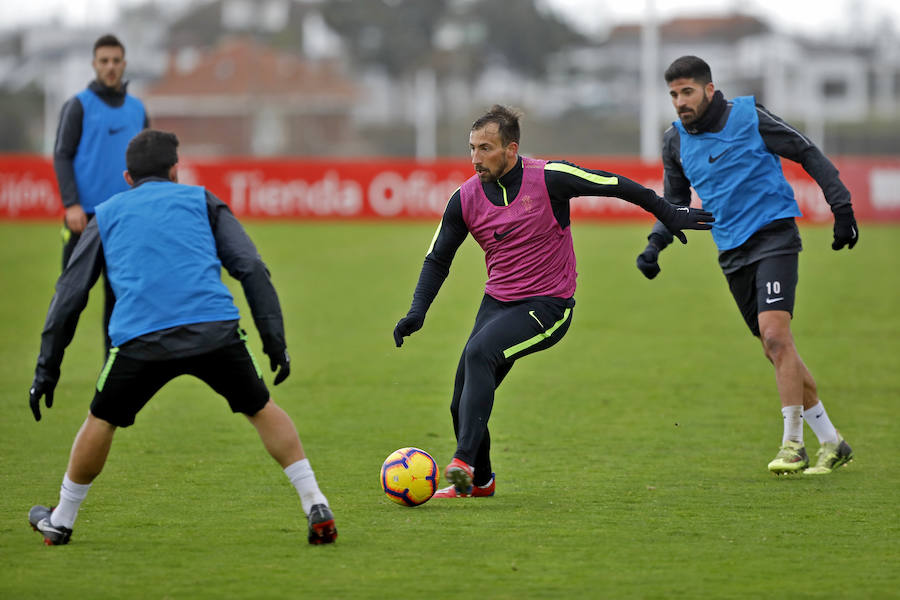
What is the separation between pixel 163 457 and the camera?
7.67m

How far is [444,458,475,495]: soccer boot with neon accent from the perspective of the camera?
5.99 meters

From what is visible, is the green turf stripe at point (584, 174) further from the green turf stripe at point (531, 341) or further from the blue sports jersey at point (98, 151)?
the blue sports jersey at point (98, 151)

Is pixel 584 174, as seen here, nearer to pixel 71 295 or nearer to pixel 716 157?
pixel 716 157

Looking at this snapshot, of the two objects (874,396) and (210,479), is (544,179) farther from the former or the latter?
(874,396)

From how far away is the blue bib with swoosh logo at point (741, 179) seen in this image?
7.36m

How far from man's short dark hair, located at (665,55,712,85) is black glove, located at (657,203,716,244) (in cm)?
105

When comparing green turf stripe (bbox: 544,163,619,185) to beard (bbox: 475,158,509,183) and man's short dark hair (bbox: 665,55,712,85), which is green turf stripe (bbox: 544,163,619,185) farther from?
man's short dark hair (bbox: 665,55,712,85)

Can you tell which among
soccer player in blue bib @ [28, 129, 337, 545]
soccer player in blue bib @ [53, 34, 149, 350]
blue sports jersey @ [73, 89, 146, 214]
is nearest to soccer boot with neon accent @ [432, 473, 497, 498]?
soccer player in blue bib @ [28, 129, 337, 545]

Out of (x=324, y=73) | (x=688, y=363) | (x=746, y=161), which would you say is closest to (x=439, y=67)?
(x=324, y=73)

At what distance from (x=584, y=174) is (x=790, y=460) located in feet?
6.57

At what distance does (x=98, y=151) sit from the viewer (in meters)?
9.19

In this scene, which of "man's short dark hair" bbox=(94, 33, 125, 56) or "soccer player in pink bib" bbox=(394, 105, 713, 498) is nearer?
"soccer player in pink bib" bbox=(394, 105, 713, 498)

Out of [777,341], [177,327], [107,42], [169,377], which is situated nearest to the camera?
[177,327]

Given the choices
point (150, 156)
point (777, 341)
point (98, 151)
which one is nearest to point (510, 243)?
point (777, 341)
